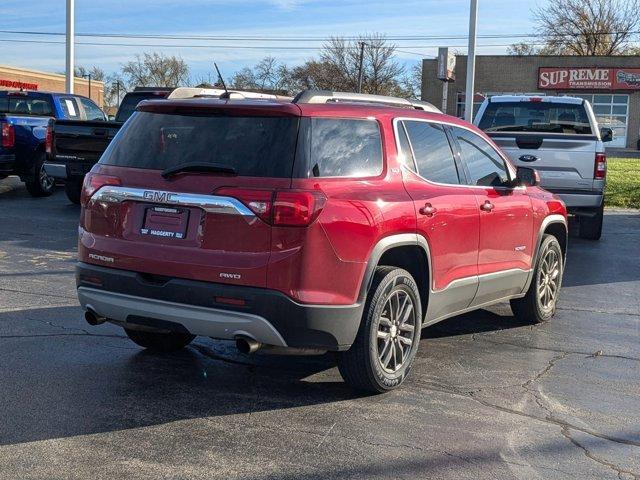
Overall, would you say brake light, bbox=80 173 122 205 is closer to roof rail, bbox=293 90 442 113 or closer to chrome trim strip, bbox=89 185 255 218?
chrome trim strip, bbox=89 185 255 218

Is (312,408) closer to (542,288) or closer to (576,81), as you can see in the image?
(542,288)

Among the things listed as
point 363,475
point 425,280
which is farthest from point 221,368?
point 363,475

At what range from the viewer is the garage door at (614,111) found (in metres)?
53.5

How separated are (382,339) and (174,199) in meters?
1.55

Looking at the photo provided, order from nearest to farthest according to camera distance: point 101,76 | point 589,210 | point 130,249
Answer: point 130,249, point 589,210, point 101,76

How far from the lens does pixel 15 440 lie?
426 cm

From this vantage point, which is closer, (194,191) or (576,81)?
(194,191)

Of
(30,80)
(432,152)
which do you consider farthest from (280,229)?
(30,80)

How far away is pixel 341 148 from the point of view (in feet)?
16.3

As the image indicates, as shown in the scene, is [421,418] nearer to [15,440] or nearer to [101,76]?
Result: [15,440]

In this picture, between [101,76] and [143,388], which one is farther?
[101,76]

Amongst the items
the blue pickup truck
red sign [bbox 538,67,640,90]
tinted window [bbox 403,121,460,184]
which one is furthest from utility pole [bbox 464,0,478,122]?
red sign [bbox 538,67,640,90]

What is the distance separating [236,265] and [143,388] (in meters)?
1.16

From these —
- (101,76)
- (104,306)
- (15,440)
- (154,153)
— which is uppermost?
(101,76)
